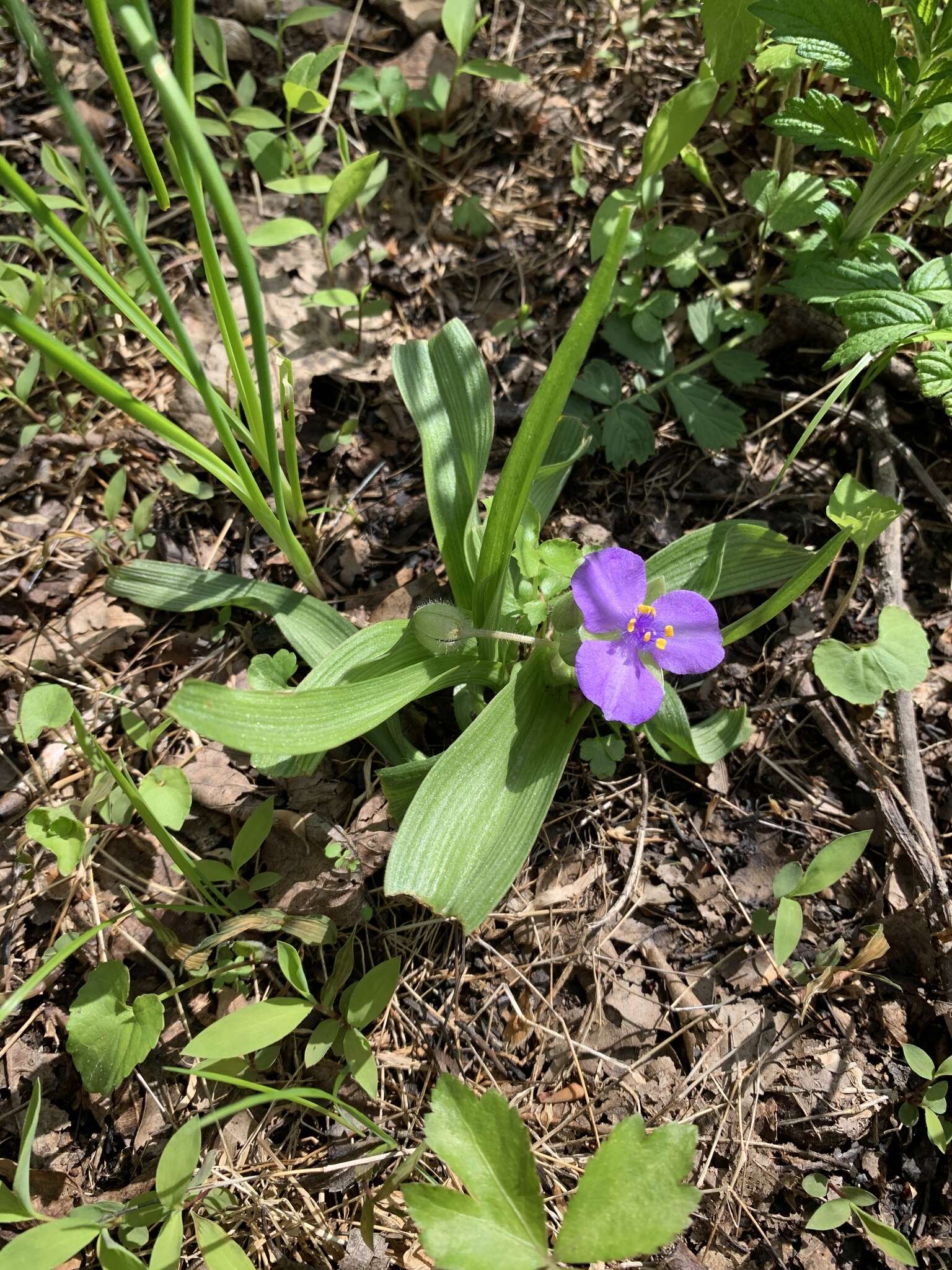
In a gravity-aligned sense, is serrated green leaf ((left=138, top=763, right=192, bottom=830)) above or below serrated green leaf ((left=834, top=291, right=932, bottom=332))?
below

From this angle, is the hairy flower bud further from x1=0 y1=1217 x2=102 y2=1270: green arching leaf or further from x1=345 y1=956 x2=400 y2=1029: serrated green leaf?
x1=0 y1=1217 x2=102 y2=1270: green arching leaf

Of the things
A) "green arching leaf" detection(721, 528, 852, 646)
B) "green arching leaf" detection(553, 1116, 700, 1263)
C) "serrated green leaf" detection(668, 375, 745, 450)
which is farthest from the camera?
"serrated green leaf" detection(668, 375, 745, 450)

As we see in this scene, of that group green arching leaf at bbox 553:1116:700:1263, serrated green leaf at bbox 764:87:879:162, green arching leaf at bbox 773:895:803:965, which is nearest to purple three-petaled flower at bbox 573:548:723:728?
green arching leaf at bbox 773:895:803:965

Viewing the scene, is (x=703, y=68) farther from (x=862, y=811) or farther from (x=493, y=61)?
(x=862, y=811)

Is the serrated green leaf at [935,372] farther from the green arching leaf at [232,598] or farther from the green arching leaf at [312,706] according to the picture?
the green arching leaf at [232,598]

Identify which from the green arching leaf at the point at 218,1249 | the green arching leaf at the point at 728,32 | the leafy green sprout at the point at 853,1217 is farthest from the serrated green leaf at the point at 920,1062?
the green arching leaf at the point at 728,32

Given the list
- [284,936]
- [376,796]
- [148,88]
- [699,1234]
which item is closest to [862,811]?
[699,1234]
